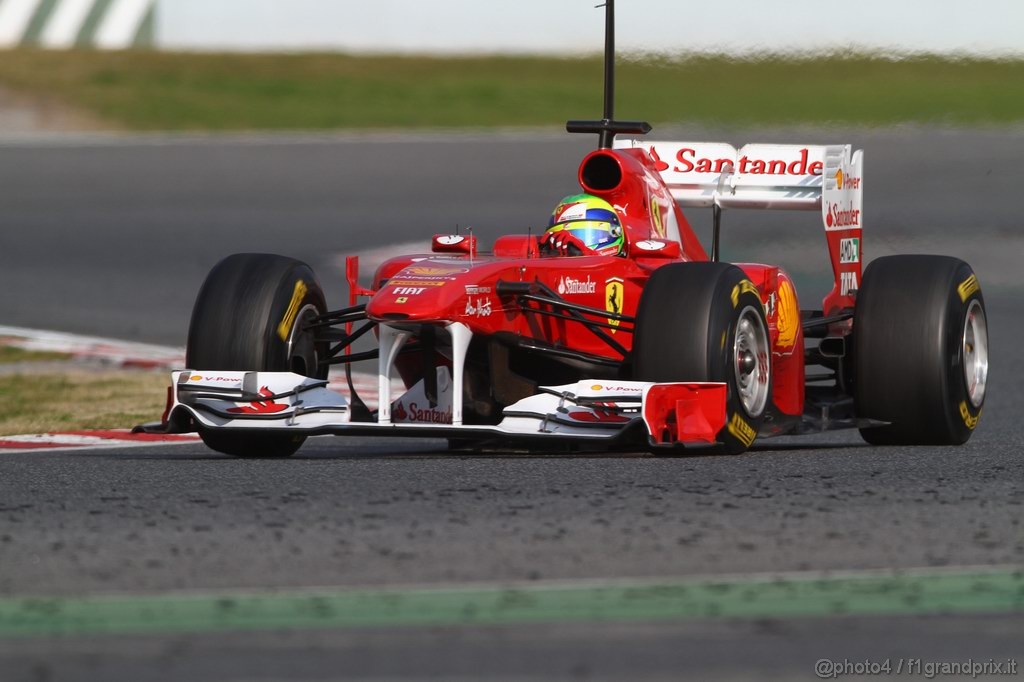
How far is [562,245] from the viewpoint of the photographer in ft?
29.2

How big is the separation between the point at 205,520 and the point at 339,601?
1.30 m

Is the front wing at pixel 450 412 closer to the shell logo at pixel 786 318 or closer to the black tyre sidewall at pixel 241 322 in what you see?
the black tyre sidewall at pixel 241 322

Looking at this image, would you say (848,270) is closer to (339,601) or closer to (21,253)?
(339,601)

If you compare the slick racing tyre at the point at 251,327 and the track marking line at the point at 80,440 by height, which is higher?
the slick racing tyre at the point at 251,327

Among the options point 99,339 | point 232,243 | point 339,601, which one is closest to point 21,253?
point 232,243

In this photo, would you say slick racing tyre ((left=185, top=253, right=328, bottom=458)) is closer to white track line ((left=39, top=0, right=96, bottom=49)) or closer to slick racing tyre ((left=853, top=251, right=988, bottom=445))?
slick racing tyre ((left=853, top=251, right=988, bottom=445))

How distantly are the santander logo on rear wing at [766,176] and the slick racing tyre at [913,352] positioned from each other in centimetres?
78

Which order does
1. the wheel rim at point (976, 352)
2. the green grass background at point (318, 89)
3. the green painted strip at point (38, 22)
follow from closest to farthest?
the wheel rim at point (976, 352)
the green grass background at point (318, 89)
the green painted strip at point (38, 22)

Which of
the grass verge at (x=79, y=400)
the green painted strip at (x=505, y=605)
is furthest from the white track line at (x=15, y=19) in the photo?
the green painted strip at (x=505, y=605)

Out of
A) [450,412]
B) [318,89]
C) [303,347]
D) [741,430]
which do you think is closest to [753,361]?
[741,430]

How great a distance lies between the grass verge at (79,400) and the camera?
34.2 feet

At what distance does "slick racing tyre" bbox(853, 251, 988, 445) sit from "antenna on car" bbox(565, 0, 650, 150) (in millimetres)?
1543

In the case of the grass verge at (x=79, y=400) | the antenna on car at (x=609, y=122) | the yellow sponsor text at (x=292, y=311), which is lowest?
the grass verge at (x=79, y=400)

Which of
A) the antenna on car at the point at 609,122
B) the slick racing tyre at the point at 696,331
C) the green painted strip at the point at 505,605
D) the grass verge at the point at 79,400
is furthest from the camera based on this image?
the grass verge at the point at 79,400
